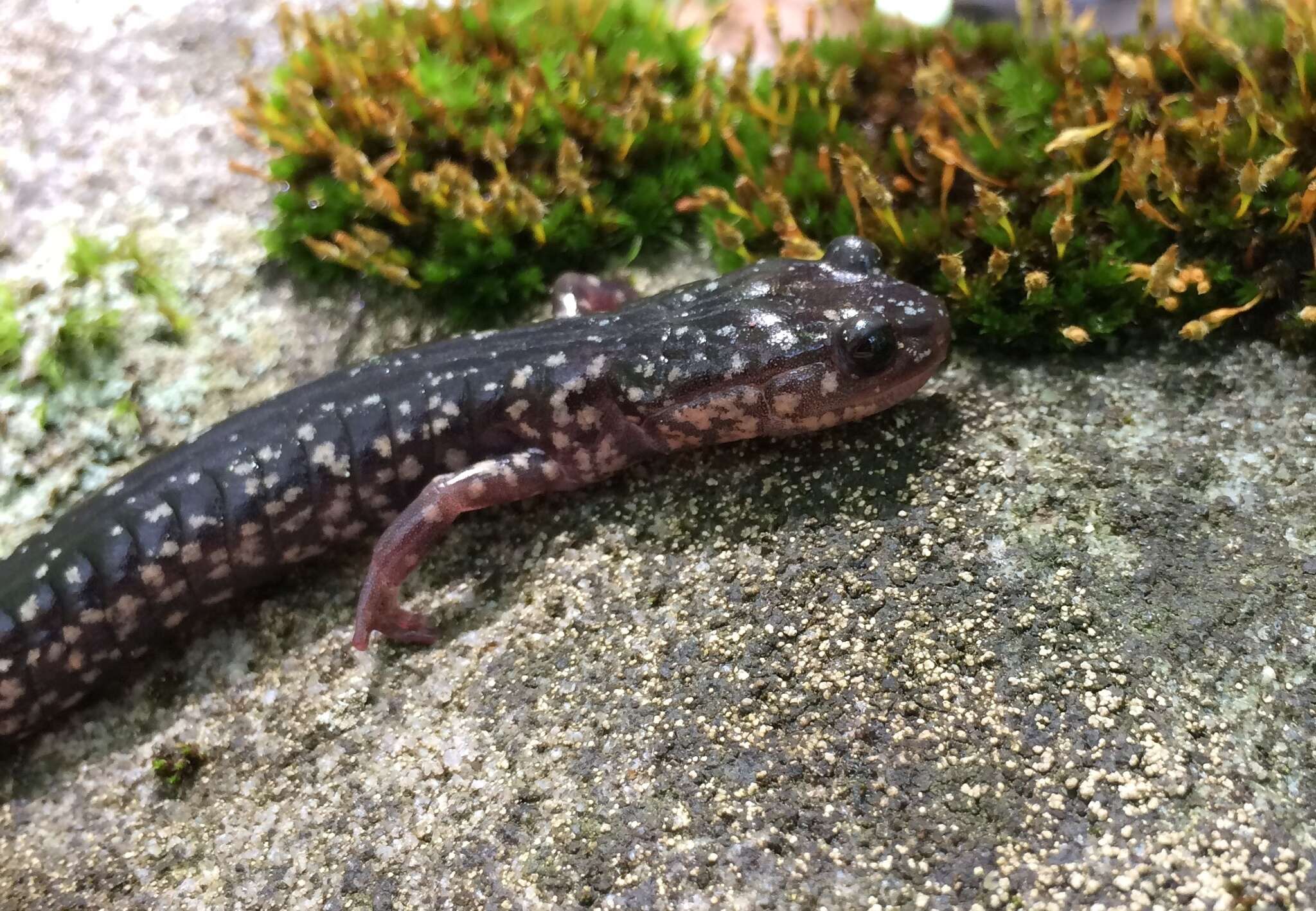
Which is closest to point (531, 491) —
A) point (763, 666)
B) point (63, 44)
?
point (763, 666)

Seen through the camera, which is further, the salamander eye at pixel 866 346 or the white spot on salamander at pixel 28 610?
the white spot on salamander at pixel 28 610

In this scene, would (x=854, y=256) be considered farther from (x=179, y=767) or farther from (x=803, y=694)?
(x=179, y=767)

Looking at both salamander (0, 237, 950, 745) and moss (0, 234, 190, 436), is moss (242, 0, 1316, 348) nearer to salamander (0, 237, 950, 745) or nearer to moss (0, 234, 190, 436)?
salamander (0, 237, 950, 745)

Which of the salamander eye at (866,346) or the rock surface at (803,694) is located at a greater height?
the salamander eye at (866,346)

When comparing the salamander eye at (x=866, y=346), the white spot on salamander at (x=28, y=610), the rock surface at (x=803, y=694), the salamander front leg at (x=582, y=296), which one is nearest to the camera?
the rock surface at (x=803, y=694)

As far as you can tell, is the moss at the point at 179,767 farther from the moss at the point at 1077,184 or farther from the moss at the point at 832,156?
the moss at the point at 1077,184

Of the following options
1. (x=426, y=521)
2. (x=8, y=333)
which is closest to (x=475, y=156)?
(x=426, y=521)

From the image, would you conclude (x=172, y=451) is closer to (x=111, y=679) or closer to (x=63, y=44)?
(x=111, y=679)

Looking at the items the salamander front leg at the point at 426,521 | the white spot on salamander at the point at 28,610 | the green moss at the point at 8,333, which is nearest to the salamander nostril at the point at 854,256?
the salamander front leg at the point at 426,521
